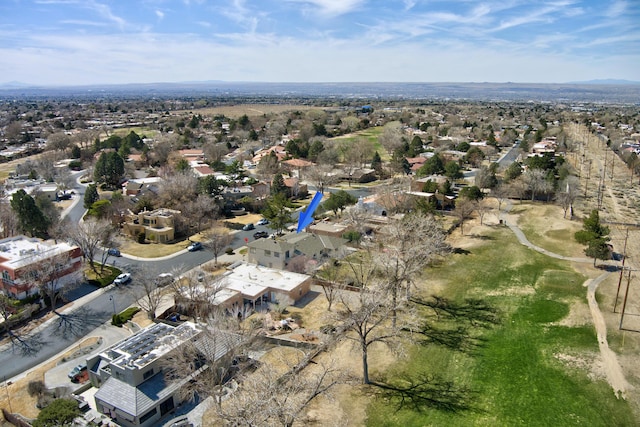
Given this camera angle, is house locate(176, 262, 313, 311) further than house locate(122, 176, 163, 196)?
No

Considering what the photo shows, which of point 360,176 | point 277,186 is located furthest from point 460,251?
point 360,176

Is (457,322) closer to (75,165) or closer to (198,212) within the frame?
(198,212)

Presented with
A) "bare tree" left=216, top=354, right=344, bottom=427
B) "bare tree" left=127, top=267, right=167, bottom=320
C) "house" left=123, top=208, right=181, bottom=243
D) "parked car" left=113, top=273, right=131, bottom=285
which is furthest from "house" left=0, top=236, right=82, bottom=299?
"bare tree" left=216, top=354, right=344, bottom=427

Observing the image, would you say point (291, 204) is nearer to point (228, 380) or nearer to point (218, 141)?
point (228, 380)

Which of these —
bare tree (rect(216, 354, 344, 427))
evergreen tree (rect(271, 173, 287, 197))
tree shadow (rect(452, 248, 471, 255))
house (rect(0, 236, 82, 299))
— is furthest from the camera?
evergreen tree (rect(271, 173, 287, 197))

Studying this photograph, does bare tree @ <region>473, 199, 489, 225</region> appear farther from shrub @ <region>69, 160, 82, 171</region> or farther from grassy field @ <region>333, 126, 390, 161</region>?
shrub @ <region>69, 160, 82, 171</region>

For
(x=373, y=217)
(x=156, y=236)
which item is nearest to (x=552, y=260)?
(x=373, y=217)

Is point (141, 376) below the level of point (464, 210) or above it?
below
